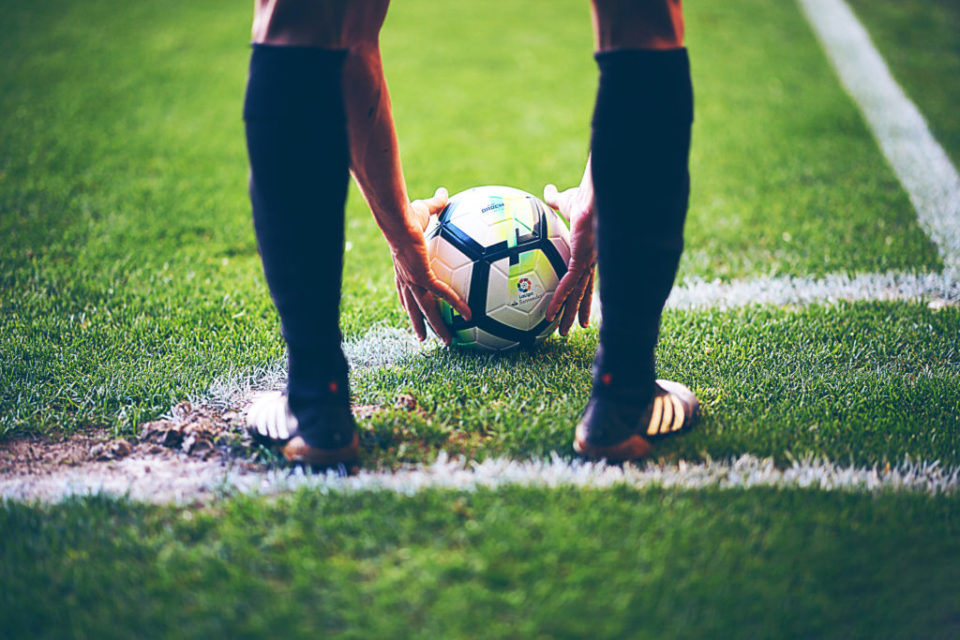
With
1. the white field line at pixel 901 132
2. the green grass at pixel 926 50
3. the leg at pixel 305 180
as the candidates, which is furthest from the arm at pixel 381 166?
the green grass at pixel 926 50

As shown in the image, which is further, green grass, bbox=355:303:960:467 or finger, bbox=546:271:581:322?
finger, bbox=546:271:581:322

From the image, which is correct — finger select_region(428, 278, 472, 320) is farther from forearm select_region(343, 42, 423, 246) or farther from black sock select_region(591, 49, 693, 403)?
black sock select_region(591, 49, 693, 403)

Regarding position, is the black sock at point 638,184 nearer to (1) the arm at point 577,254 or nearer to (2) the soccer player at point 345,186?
(2) the soccer player at point 345,186

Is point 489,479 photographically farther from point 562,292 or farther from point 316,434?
point 562,292

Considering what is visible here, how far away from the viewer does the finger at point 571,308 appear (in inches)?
87.8

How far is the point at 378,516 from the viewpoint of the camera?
1.58 m

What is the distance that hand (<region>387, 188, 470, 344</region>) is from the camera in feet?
6.72

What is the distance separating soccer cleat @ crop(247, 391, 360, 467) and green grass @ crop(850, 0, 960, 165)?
438 centimetres

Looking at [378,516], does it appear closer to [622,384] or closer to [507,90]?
[622,384]

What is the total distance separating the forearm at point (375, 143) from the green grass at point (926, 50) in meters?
4.05

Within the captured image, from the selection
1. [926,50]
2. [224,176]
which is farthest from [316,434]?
[926,50]

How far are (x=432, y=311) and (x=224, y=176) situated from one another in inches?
108

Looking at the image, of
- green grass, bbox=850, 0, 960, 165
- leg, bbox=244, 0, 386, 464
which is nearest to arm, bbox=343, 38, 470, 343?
leg, bbox=244, 0, 386, 464

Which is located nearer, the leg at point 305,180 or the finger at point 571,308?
the leg at point 305,180
